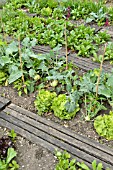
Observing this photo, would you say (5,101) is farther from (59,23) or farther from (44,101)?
(59,23)

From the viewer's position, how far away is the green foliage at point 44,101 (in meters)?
2.59

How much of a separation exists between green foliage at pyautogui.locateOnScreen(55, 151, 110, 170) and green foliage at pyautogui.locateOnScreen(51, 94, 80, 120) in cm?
43

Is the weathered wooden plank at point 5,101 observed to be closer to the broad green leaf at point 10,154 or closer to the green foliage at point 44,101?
the green foliage at point 44,101

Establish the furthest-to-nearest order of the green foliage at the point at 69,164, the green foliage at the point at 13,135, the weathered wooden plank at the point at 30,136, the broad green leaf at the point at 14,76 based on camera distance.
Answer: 1. the broad green leaf at the point at 14,76
2. the green foliage at the point at 13,135
3. the weathered wooden plank at the point at 30,136
4. the green foliage at the point at 69,164

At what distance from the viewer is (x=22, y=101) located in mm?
2797

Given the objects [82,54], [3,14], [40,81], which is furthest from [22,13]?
[40,81]

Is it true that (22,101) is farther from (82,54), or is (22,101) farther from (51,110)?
(82,54)

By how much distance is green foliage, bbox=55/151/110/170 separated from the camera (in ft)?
6.75

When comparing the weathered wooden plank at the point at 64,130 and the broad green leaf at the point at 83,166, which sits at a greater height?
the weathered wooden plank at the point at 64,130

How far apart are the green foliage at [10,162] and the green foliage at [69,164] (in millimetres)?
333

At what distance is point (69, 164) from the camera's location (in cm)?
209

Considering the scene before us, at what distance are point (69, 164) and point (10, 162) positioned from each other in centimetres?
48

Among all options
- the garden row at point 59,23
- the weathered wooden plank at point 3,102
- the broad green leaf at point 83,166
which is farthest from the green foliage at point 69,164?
the garden row at point 59,23

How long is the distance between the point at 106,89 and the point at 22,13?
2.34 m
